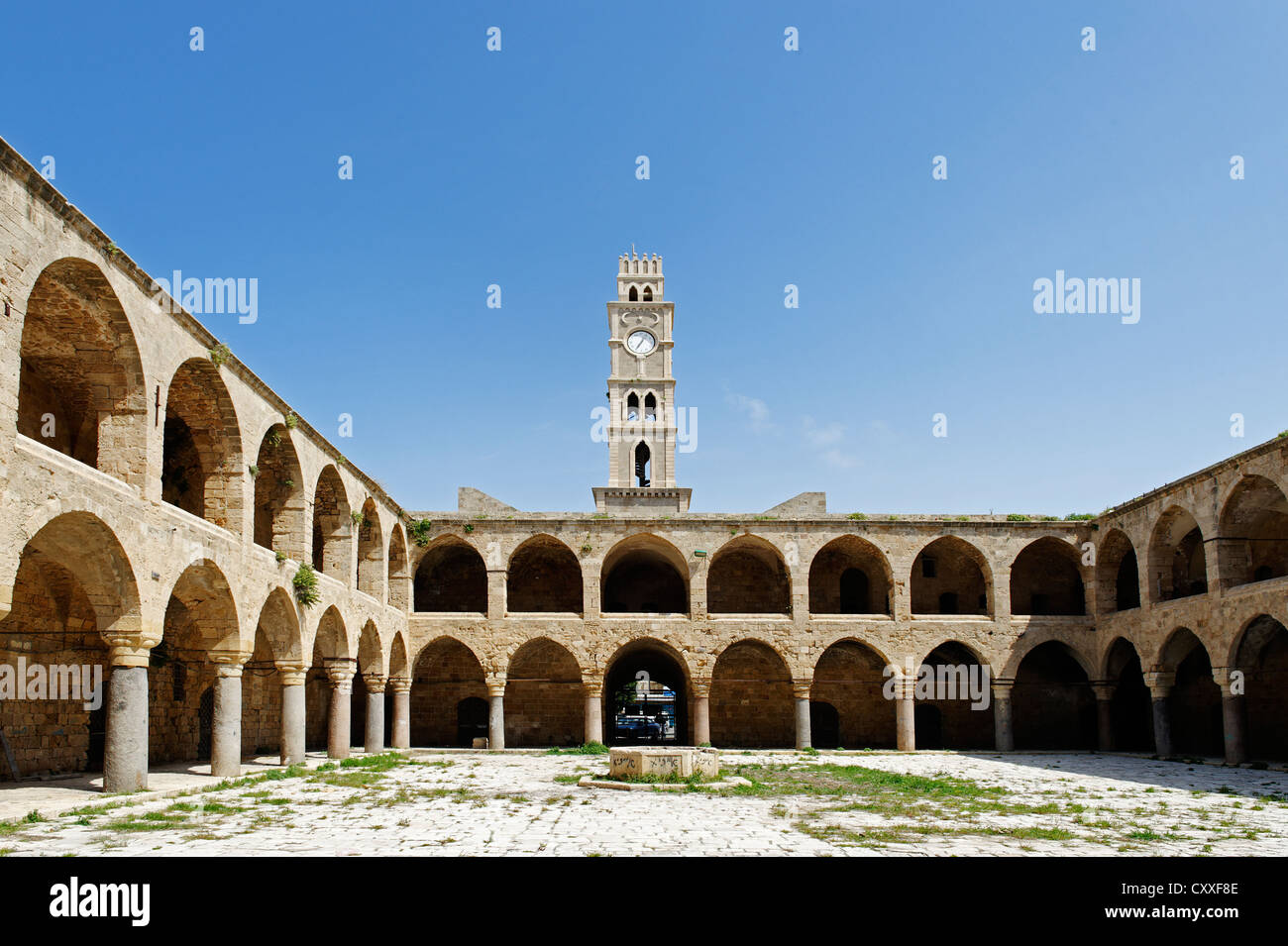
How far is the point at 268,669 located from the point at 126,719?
818 cm

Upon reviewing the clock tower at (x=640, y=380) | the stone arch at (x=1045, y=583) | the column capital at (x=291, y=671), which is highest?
the clock tower at (x=640, y=380)

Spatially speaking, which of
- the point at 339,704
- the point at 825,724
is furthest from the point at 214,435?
the point at 825,724

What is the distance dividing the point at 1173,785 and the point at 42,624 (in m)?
21.1

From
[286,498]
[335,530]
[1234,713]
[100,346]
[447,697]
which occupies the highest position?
[100,346]

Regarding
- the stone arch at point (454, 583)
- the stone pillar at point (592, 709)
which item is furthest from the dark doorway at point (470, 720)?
the stone pillar at point (592, 709)

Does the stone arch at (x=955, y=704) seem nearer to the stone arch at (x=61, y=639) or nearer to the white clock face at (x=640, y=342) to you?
the white clock face at (x=640, y=342)

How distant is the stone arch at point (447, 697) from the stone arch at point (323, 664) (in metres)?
3.05

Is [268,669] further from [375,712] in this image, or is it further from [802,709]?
[802,709]

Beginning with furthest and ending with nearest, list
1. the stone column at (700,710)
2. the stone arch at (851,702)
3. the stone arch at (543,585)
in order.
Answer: the stone arch at (543,585) < the stone arch at (851,702) < the stone column at (700,710)

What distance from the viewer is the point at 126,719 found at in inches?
599

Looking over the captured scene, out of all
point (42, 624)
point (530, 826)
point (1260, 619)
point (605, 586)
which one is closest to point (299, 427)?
point (42, 624)

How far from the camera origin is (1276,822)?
45.9 ft

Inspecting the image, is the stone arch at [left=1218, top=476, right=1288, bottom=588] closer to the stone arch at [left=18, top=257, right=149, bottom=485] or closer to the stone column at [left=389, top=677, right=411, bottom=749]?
the stone column at [left=389, top=677, right=411, bottom=749]

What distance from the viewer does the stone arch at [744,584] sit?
34.9 m
